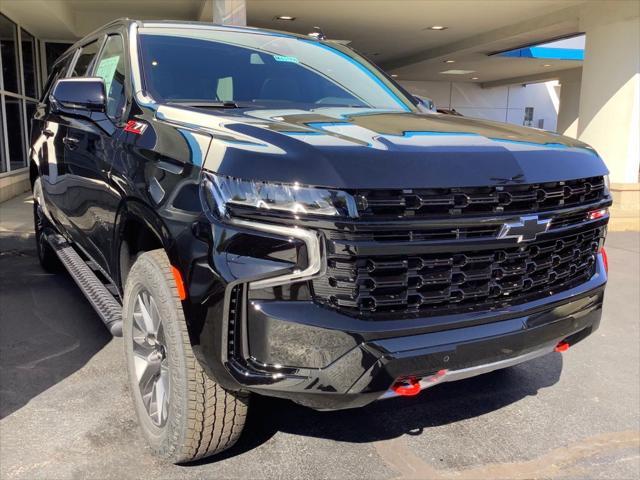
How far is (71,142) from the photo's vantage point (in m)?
3.60

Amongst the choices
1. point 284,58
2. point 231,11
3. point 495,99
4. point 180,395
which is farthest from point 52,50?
point 495,99

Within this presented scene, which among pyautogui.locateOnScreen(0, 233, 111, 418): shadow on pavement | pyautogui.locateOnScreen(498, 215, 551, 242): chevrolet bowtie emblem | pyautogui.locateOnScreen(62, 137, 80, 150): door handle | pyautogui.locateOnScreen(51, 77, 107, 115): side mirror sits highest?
pyautogui.locateOnScreen(51, 77, 107, 115): side mirror

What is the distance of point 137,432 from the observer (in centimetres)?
273

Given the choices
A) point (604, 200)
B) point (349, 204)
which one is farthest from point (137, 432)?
point (604, 200)

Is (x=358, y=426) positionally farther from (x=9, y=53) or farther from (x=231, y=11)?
(x=9, y=53)

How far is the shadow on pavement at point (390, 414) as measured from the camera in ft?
9.18

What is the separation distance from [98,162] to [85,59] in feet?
4.98

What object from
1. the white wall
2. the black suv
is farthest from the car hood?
the white wall

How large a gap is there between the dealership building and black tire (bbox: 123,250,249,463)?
24.6 feet

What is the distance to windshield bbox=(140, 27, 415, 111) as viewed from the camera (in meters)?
3.01

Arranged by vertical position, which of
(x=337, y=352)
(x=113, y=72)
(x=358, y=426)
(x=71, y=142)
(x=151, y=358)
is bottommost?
(x=358, y=426)

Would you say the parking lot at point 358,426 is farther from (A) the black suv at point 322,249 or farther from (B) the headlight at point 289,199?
(B) the headlight at point 289,199

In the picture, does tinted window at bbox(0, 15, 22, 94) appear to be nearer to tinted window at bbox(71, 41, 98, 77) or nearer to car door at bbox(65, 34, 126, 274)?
tinted window at bbox(71, 41, 98, 77)

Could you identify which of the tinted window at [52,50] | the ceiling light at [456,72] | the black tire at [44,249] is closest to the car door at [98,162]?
the black tire at [44,249]
